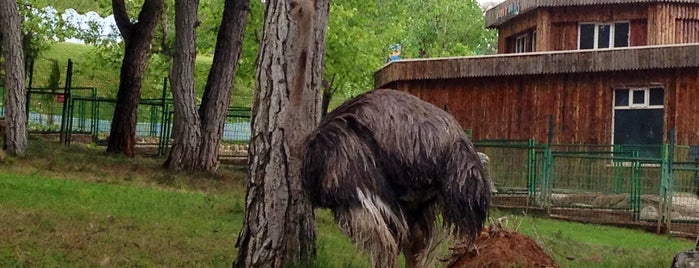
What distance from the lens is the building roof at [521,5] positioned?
115 ft

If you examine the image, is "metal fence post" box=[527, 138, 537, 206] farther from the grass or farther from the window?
the window

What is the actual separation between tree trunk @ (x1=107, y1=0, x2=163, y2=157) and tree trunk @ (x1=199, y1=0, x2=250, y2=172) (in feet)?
13.5

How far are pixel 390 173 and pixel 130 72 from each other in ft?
63.8

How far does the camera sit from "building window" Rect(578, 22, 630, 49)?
3575cm

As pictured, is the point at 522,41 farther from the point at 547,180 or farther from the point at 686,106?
the point at 547,180

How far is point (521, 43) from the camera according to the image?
40.6 m

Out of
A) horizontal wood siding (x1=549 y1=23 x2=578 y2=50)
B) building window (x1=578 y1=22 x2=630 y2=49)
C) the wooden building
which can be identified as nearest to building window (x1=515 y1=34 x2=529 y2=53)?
horizontal wood siding (x1=549 y1=23 x2=578 y2=50)

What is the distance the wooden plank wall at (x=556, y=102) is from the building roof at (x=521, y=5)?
188 inches

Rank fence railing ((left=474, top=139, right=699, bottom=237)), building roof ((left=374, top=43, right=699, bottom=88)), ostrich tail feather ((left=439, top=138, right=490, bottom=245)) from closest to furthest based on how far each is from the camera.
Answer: ostrich tail feather ((left=439, top=138, right=490, bottom=245)) < fence railing ((left=474, top=139, right=699, bottom=237)) < building roof ((left=374, top=43, right=699, bottom=88))

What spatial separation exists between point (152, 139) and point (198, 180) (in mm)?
14414

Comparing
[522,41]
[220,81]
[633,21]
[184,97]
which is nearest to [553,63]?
[633,21]

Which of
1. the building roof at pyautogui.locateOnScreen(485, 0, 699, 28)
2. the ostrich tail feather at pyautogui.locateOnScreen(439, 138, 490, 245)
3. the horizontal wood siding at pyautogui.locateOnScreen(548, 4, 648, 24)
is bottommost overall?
the ostrich tail feather at pyautogui.locateOnScreen(439, 138, 490, 245)

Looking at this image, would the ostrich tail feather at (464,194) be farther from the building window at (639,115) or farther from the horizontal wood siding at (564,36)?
the horizontal wood siding at (564,36)

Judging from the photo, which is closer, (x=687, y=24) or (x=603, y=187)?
(x=603, y=187)
